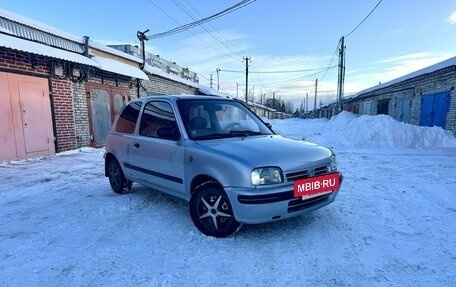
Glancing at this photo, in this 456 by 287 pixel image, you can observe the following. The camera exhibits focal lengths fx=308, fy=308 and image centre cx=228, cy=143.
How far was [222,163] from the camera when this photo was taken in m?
3.22

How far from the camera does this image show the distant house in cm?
1394

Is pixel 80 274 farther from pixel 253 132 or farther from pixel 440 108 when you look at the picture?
pixel 440 108

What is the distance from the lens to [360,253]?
304cm

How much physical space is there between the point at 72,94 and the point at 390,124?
1229 cm

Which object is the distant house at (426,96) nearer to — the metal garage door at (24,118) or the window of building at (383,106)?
the window of building at (383,106)

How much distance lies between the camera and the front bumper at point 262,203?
9.89 ft

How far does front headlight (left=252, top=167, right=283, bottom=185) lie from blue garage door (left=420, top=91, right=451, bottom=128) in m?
14.7

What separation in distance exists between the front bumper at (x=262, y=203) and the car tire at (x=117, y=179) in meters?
2.60

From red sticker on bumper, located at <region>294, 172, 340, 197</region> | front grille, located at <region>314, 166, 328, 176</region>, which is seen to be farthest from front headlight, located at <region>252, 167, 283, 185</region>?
front grille, located at <region>314, 166, 328, 176</region>

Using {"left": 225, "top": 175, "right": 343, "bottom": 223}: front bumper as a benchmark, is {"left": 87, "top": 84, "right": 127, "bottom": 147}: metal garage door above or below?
above

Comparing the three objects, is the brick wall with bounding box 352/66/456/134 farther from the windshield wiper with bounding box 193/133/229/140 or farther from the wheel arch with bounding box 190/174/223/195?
the wheel arch with bounding box 190/174/223/195

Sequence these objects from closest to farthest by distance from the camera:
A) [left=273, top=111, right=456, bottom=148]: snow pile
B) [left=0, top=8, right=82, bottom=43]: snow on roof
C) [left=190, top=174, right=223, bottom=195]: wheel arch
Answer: [left=190, top=174, right=223, bottom=195]: wheel arch
[left=0, top=8, right=82, bottom=43]: snow on roof
[left=273, top=111, right=456, bottom=148]: snow pile

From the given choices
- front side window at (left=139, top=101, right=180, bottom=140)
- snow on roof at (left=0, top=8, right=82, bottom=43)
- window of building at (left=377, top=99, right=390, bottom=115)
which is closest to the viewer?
front side window at (left=139, top=101, right=180, bottom=140)

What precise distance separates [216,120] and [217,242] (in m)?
1.62
